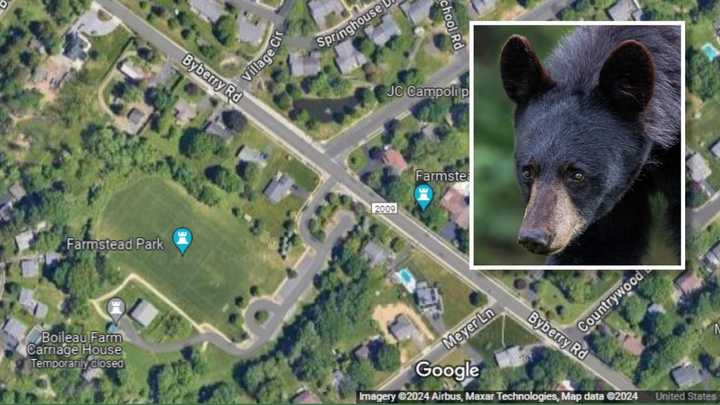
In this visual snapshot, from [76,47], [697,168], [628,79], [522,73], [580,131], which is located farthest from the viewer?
[76,47]

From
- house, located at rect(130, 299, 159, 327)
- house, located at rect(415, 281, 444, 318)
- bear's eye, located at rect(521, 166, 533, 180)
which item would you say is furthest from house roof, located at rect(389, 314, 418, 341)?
bear's eye, located at rect(521, 166, 533, 180)

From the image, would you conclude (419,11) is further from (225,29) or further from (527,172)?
(527,172)

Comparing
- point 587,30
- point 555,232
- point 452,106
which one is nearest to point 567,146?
point 555,232

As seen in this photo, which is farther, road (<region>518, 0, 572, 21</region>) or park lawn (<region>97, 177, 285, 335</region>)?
park lawn (<region>97, 177, 285, 335</region>)

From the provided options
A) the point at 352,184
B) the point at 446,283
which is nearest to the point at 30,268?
the point at 352,184

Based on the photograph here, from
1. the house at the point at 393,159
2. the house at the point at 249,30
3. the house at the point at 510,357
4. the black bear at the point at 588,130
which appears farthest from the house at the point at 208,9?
Answer: the house at the point at 510,357

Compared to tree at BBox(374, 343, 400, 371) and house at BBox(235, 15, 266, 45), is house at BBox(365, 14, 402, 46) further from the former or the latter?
tree at BBox(374, 343, 400, 371)

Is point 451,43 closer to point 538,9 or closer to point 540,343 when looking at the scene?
point 538,9

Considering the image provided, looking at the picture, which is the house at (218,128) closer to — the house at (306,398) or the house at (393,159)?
the house at (393,159)
